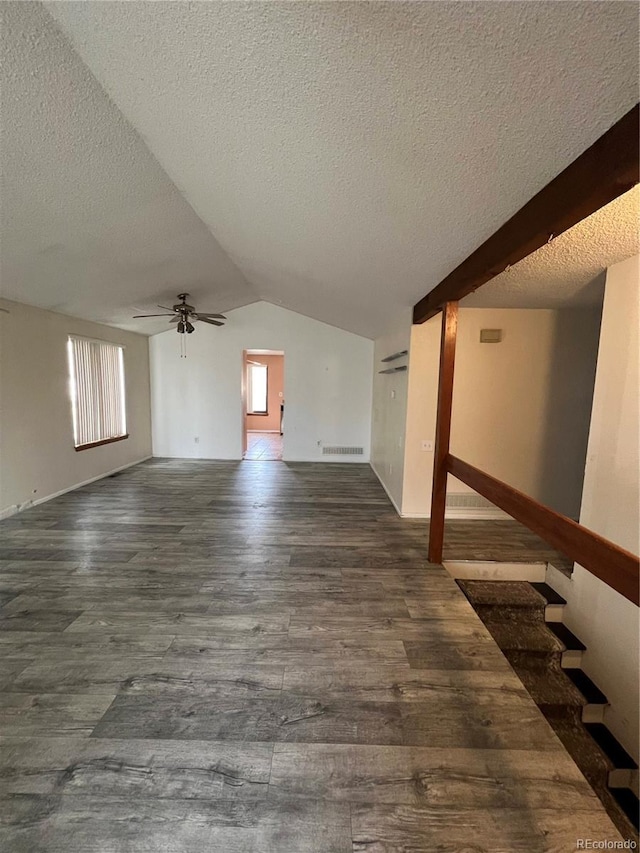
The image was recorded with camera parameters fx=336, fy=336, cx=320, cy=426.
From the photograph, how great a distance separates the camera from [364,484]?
5.25 m

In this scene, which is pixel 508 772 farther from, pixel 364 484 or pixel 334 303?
pixel 334 303

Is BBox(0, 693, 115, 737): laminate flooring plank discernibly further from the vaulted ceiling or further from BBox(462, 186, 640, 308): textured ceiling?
BBox(462, 186, 640, 308): textured ceiling

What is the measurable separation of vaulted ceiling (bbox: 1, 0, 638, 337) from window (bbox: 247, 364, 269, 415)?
7.10 metres

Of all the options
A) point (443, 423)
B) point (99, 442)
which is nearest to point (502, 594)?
point (443, 423)

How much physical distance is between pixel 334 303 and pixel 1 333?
378cm

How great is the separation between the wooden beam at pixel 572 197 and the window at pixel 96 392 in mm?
5093

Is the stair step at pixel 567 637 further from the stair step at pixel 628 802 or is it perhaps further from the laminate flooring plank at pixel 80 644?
the laminate flooring plank at pixel 80 644

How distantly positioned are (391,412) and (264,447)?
12.8 feet

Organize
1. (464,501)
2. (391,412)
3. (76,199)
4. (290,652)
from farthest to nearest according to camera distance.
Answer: (391,412)
(464,501)
(76,199)
(290,652)

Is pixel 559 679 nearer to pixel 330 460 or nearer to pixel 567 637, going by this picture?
pixel 567 637

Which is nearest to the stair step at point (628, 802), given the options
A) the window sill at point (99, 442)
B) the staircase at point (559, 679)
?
the staircase at point (559, 679)

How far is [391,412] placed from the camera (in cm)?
480

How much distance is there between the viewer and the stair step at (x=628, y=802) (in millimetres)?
1893

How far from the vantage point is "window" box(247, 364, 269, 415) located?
10.1m
